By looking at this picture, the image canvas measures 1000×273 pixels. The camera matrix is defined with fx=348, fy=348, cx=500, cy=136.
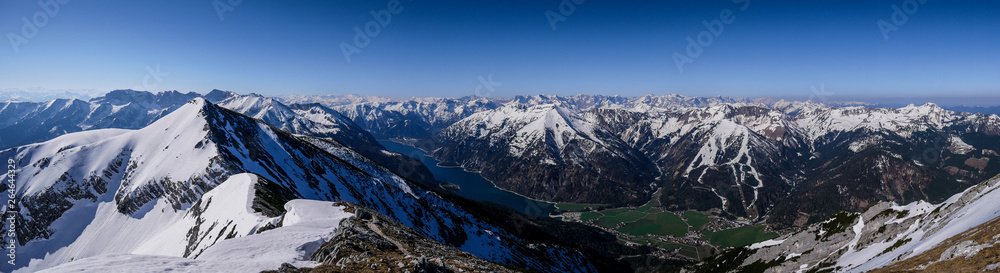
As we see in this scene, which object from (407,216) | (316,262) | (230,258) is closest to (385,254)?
(316,262)

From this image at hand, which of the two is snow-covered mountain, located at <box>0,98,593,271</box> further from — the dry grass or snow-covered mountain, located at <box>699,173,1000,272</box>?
snow-covered mountain, located at <box>699,173,1000,272</box>

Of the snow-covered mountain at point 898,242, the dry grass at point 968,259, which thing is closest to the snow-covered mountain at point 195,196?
the dry grass at point 968,259

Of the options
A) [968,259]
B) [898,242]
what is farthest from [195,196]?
[898,242]

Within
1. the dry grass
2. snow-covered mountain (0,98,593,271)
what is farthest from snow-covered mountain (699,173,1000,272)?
snow-covered mountain (0,98,593,271)

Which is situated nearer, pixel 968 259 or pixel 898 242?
pixel 968 259

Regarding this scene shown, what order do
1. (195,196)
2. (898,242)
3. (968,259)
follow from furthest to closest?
(195,196) < (898,242) < (968,259)

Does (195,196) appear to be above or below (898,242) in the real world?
above

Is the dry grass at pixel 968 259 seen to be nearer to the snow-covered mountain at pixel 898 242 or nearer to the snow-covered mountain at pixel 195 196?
the snow-covered mountain at pixel 898 242

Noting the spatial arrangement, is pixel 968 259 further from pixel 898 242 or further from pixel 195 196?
pixel 195 196
